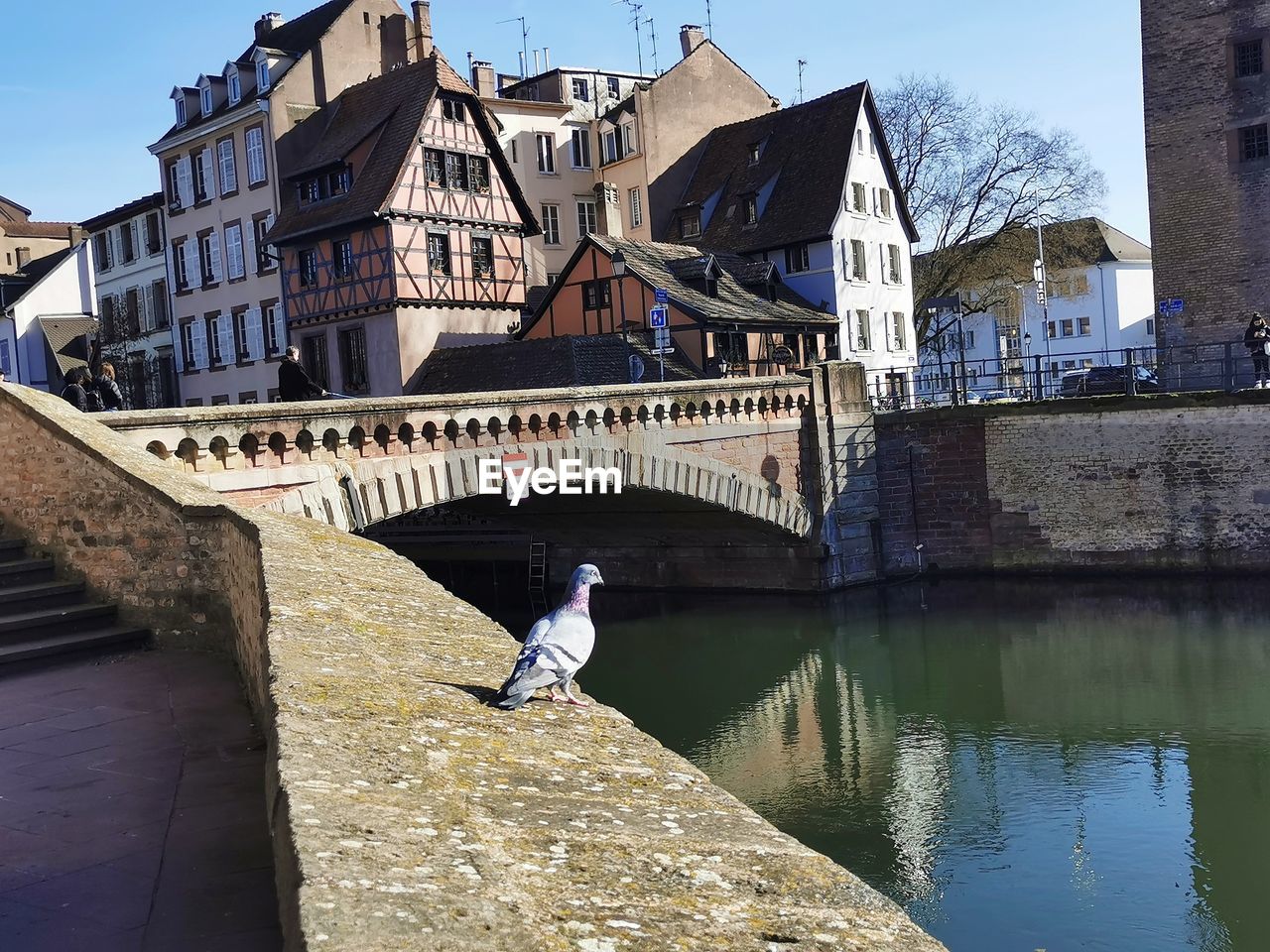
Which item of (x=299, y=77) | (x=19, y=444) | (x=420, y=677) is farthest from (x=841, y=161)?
(x=420, y=677)

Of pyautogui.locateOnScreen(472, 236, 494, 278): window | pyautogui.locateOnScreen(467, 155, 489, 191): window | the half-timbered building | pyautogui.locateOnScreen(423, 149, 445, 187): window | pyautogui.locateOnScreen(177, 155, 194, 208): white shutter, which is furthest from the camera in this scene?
pyautogui.locateOnScreen(177, 155, 194, 208): white shutter

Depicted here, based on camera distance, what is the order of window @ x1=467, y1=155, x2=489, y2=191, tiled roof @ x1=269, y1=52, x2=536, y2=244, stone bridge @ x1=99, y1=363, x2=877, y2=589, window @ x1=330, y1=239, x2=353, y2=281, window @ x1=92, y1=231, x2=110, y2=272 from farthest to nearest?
window @ x1=92, y1=231, x2=110, y2=272 < window @ x1=467, y1=155, x2=489, y2=191 < window @ x1=330, y1=239, x2=353, y2=281 < tiled roof @ x1=269, y1=52, x2=536, y2=244 < stone bridge @ x1=99, y1=363, x2=877, y2=589

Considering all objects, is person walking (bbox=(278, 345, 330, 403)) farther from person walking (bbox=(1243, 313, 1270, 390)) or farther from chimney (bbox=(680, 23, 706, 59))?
chimney (bbox=(680, 23, 706, 59))

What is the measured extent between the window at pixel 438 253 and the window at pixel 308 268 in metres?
4.33

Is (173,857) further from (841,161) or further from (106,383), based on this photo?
→ (841,161)

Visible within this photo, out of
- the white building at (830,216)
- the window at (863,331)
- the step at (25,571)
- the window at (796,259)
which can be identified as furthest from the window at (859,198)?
the step at (25,571)

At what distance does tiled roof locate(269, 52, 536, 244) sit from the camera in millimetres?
37438

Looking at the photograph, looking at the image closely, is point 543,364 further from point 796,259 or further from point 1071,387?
point 1071,387

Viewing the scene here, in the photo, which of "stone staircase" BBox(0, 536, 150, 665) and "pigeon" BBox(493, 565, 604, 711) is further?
"stone staircase" BBox(0, 536, 150, 665)

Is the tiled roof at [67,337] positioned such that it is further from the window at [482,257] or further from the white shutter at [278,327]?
the window at [482,257]

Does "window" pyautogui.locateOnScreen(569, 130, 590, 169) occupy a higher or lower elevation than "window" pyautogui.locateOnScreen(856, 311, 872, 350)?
Answer: higher

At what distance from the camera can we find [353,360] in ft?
128

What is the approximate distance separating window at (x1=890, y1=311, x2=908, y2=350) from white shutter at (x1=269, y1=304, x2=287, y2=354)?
66.2 ft

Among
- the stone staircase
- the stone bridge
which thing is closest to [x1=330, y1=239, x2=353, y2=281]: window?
the stone bridge
